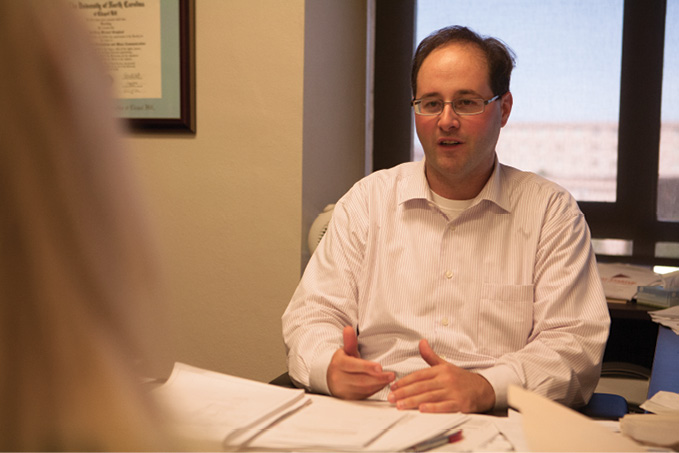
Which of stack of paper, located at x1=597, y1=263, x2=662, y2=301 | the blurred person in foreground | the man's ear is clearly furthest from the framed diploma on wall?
the blurred person in foreground

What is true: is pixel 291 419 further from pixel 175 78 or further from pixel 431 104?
pixel 175 78

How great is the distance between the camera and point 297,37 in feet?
7.55

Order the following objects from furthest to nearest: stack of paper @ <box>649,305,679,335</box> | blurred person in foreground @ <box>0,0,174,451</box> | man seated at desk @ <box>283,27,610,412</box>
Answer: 1. stack of paper @ <box>649,305,679,335</box>
2. man seated at desk @ <box>283,27,610,412</box>
3. blurred person in foreground @ <box>0,0,174,451</box>

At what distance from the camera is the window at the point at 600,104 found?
2.77 m

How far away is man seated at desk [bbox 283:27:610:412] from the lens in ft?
5.30

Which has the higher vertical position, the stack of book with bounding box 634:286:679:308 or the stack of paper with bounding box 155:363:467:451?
the stack of paper with bounding box 155:363:467:451

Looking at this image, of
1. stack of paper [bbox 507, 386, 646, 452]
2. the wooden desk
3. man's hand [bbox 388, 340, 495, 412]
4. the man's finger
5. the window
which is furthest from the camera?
the window

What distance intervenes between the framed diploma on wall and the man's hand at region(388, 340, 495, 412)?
1.49 m

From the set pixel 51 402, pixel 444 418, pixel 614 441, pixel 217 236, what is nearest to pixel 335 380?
pixel 444 418

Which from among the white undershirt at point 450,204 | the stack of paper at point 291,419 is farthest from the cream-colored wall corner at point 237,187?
the stack of paper at point 291,419

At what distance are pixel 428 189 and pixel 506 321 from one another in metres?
0.43

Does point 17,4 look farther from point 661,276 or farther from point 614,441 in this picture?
point 661,276

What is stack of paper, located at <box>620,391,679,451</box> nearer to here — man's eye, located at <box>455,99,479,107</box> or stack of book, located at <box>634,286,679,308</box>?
man's eye, located at <box>455,99,479,107</box>

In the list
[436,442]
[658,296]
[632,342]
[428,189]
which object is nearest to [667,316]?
[658,296]
